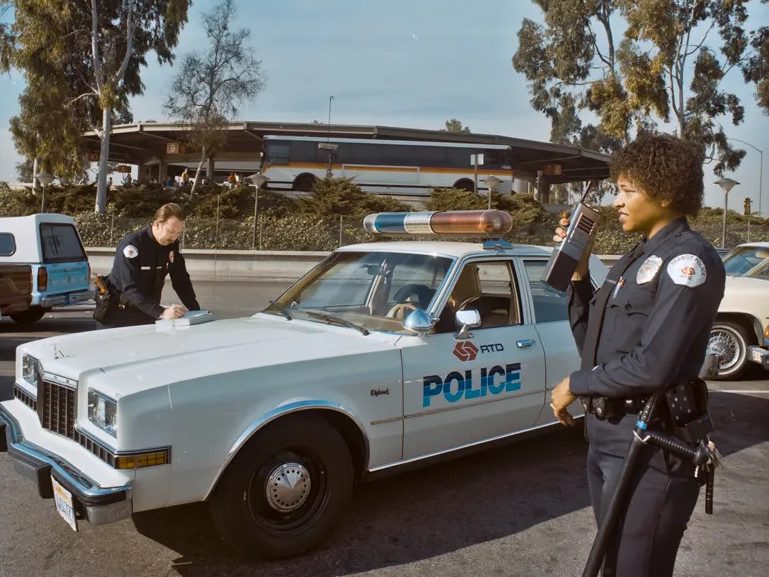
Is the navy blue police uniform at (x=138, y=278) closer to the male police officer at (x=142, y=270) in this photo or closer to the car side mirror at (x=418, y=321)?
the male police officer at (x=142, y=270)

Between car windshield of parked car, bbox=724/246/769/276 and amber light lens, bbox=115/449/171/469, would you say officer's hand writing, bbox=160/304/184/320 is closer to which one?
amber light lens, bbox=115/449/171/469

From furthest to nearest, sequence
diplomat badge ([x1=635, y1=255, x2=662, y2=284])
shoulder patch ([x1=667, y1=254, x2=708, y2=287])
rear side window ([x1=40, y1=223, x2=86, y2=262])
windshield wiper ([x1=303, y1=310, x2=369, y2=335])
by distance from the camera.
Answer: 1. rear side window ([x1=40, y1=223, x2=86, y2=262])
2. windshield wiper ([x1=303, y1=310, x2=369, y2=335])
3. diplomat badge ([x1=635, y1=255, x2=662, y2=284])
4. shoulder patch ([x1=667, y1=254, x2=708, y2=287])

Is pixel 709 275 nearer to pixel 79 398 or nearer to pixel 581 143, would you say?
pixel 79 398

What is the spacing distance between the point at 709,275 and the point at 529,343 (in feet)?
8.21

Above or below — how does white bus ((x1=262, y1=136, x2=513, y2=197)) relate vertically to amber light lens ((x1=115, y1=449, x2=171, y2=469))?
above

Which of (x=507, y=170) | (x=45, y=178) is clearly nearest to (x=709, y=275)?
(x=45, y=178)

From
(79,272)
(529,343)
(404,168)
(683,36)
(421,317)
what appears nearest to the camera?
(421,317)

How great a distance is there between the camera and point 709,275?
6.66 feet

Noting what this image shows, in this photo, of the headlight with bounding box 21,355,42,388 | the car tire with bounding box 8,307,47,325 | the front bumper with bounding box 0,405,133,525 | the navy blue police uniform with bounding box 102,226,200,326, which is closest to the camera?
the front bumper with bounding box 0,405,133,525

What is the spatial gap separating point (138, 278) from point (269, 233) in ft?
66.5

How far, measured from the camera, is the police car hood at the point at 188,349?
3.18 meters

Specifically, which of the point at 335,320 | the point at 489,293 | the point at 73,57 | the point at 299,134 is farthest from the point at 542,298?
the point at 299,134

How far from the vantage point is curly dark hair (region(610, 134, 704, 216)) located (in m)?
2.20

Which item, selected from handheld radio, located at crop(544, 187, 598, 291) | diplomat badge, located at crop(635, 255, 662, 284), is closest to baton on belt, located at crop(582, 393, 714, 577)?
diplomat badge, located at crop(635, 255, 662, 284)
